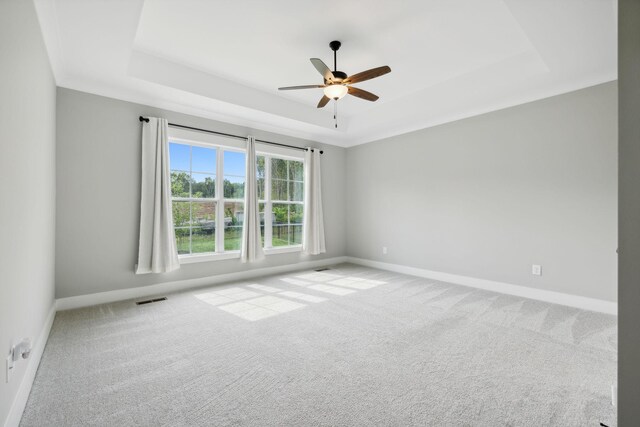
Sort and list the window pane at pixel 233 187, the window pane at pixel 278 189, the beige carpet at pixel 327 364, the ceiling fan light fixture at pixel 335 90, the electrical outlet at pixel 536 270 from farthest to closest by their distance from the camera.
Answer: the window pane at pixel 278 189, the window pane at pixel 233 187, the electrical outlet at pixel 536 270, the ceiling fan light fixture at pixel 335 90, the beige carpet at pixel 327 364

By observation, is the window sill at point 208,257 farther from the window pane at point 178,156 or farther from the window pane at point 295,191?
the window pane at point 295,191

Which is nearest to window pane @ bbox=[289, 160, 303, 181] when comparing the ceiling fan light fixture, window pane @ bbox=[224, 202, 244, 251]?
window pane @ bbox=[224, 202, 244, 251]

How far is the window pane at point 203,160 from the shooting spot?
4371 millimetres

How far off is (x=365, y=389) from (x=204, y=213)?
3460 mm

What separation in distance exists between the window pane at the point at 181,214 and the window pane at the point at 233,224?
56 cm

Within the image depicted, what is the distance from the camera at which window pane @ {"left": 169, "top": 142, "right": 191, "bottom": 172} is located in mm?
4176

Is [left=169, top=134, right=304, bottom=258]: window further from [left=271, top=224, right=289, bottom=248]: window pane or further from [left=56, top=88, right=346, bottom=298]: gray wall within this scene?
[left=56, top=88, right=346, bottom=298]: gray wall

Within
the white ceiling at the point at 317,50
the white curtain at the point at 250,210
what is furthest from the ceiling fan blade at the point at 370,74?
the white curtain at the point at 250,210

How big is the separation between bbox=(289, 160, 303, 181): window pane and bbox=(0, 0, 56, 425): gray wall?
343cm

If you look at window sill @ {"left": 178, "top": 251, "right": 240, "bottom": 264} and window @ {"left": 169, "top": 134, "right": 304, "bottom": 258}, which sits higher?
window @ {"left": 169, "top": 134, "right": 304, "bottom": 258}

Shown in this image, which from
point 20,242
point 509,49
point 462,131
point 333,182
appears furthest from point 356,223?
point 20,242

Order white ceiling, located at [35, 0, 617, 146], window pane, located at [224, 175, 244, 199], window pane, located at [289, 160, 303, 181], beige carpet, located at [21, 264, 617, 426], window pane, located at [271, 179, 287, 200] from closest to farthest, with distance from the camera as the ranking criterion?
beige carpet, located at [21, 264, 617, 426] → white ceiling, located at [35, 0, 617, 146] → window pane, located at [224, 175, 244, 199] → window pane, located at [271, 179, 287, 200] → window pane, located at [289, 160, 303, 181]

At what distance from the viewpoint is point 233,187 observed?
4738 millimetres

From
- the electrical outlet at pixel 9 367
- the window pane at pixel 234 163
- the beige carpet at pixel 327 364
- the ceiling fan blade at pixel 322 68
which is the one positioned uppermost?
the ceiling fan blade at pixel 322 68
